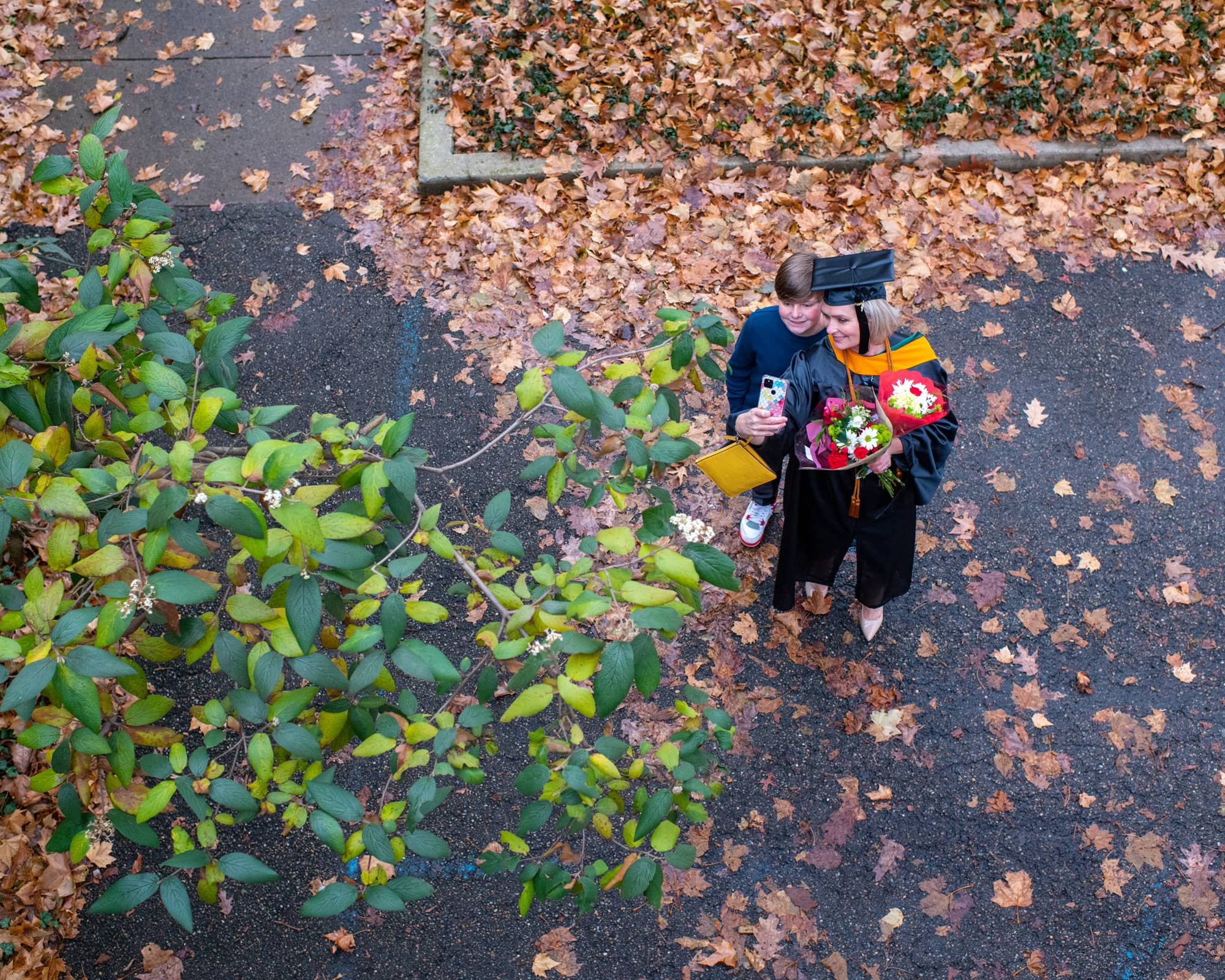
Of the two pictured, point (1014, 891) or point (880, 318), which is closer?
point (880, 318)

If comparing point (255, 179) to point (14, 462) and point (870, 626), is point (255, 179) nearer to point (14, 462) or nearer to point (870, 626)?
point (14, 462)

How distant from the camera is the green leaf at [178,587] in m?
1.80

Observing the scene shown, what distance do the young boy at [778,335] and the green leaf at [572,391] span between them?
1259 millimetres

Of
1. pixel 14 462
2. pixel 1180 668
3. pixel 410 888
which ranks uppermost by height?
pixel 14 462

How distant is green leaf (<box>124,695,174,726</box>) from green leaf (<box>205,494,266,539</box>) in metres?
0.62

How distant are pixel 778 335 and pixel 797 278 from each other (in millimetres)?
368

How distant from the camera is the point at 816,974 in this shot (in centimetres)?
346

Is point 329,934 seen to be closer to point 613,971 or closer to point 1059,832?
point 613,971

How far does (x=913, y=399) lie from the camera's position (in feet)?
10.0

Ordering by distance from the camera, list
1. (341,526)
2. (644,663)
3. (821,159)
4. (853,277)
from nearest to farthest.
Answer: (644,663), (341,526), (853,277), (821,159)

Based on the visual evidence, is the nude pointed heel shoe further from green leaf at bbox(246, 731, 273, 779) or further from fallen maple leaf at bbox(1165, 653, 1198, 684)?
green leaf at bbox(246, 731, 273, 779)

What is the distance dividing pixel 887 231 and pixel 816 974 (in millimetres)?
4268

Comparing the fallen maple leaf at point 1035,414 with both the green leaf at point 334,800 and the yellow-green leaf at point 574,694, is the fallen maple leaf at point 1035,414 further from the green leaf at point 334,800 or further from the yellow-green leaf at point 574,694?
the green leaf at point 334,800

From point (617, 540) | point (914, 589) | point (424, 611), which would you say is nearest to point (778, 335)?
point (914, 589)
